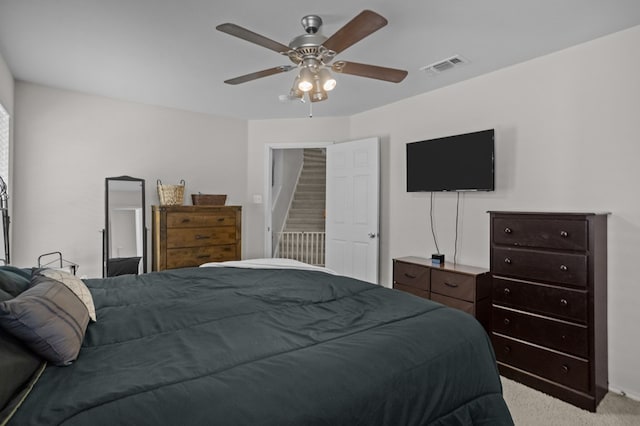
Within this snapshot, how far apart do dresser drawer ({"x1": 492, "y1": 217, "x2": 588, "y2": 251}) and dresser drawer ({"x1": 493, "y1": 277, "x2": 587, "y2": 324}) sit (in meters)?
0.30

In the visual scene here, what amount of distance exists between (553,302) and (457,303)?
0.75 metres

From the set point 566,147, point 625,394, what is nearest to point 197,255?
point 566,147

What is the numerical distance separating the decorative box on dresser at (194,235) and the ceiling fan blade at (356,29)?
8.80 feet

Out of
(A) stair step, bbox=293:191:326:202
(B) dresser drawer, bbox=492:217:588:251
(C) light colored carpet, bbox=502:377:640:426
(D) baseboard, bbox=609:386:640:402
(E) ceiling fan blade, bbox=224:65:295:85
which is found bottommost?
(C) light colored carpet, bbox=502:377:640:426

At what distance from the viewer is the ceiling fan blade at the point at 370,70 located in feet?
7.65

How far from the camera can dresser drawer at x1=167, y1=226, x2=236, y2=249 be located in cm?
400

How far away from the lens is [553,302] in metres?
2.53

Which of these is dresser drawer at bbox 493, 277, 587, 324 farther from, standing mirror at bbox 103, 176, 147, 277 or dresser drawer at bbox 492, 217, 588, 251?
standing mirror at bbox 103, 176, 147, 277

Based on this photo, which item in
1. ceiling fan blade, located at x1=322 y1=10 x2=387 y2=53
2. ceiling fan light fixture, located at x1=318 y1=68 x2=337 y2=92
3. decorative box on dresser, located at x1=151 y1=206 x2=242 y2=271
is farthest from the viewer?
decorative box on dresser, located at x1=151 y1=206 x2=242 y2=271

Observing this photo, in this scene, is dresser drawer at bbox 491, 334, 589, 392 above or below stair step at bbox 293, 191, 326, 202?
below

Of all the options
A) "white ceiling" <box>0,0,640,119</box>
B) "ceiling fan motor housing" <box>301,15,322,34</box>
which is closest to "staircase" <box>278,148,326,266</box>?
"white ceiling" <box>0,0,640,119</box>

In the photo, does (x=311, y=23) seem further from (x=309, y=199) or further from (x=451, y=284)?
(x=309, y=199)

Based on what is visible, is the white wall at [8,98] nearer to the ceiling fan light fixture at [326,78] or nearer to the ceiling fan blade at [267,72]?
the ceiling fan blade at [267,72]

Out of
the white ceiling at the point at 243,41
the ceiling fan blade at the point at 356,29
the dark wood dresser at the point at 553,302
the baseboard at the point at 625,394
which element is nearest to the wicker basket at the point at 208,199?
the white ceiling at the point at 243,41
